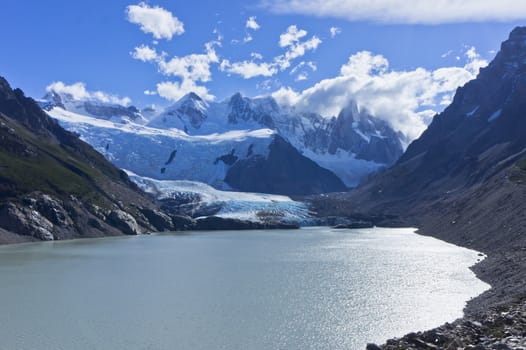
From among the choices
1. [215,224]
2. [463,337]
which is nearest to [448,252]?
[463,337]

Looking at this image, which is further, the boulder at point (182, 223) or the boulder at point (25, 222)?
the boulder at point (182, 223)

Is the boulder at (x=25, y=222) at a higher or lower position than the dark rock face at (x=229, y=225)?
lower

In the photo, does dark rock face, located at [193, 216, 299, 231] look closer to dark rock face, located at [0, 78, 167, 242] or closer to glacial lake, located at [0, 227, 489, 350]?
dark rock face, located at [0, 78, 167, 242]

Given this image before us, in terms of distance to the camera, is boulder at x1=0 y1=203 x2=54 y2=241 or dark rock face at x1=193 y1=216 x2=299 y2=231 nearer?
boulder at x1=0 y1=203 x2=54 y2=241

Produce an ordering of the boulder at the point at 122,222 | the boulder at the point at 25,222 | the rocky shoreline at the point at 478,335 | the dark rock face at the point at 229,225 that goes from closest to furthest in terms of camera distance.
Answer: the rocky shoreline at the point at 478,335 < the boulder at the point at 25,222 < the boulder at the point at 122,222 < the dark rock face at the point at 229,225

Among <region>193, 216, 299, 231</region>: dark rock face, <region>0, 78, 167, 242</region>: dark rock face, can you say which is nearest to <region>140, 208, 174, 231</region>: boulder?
<region>0, 78, 167, 242</region>: dark rock face

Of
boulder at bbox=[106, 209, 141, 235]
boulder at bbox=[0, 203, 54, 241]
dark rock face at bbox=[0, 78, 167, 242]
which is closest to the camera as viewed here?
boulder at bbox=[0, 203, 54, 241]

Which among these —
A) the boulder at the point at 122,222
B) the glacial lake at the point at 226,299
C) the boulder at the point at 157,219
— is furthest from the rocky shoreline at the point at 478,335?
the boulder at the point at 157,219

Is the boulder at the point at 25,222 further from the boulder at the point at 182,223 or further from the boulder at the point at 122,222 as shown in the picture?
the boulder at the point at 182,223

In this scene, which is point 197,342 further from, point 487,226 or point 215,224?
point 215,224
